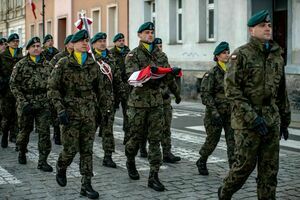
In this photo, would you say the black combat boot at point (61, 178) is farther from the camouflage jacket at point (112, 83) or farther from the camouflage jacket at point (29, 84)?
the camouflage jacket at point (29, 84)

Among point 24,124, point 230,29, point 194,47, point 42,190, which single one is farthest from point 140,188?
point 194,47

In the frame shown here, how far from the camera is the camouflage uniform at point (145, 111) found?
6.88 meters

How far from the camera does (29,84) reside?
8438 mm

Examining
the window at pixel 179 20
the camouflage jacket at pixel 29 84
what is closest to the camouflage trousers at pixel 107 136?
the camouflage jacket at pixel 29 84

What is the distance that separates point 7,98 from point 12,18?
37.5 metres

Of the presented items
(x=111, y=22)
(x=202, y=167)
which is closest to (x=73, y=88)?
(x=202, y=167)

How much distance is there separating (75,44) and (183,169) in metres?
2.63

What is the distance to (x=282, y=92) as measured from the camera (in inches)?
214

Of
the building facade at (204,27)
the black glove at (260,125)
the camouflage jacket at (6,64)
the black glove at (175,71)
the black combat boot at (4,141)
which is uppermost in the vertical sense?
the building facade at (204,27)

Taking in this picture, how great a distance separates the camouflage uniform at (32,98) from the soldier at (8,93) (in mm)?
2017

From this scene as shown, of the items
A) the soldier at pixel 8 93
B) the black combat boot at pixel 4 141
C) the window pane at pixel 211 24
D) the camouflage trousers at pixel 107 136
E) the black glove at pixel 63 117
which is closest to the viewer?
the black glove at pixel 63 117

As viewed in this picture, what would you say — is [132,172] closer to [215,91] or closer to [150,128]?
[150,128]

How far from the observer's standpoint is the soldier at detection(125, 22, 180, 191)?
22.5 ft

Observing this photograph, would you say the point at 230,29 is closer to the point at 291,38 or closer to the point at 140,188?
the point at 291,38
